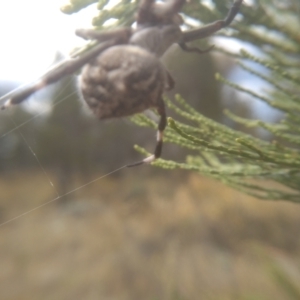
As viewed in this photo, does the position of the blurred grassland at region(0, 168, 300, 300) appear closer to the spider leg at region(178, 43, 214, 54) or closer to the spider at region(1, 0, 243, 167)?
the spider leg at region(178, 43, 214, 54)

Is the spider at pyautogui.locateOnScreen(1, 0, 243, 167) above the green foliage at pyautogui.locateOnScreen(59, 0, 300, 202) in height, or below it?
above

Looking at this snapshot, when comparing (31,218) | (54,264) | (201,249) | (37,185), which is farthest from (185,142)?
(201,249)

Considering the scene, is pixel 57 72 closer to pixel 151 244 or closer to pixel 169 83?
pixel 169 83

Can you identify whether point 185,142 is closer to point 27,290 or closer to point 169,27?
point 169,27

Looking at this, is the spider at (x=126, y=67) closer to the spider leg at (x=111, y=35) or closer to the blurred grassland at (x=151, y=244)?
the spider leg at (x=111, y=35)

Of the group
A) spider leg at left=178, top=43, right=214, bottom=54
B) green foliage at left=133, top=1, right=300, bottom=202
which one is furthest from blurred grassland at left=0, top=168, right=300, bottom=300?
spider leg at left=178, top=43, right=214, bottom=54

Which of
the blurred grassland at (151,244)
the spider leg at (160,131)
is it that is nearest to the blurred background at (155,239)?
the blurred grassland at (151,244)
